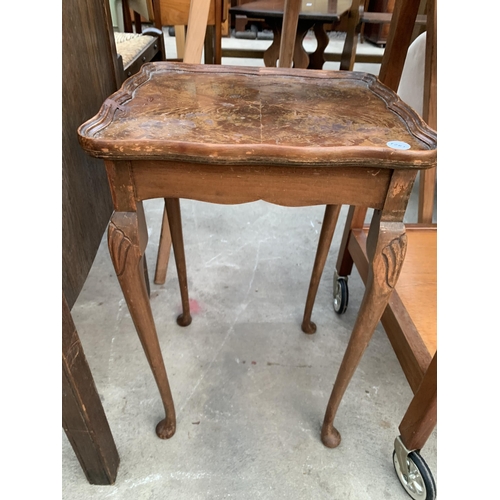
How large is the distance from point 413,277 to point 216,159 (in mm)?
648

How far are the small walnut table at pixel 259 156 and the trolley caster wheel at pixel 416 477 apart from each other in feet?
0.75

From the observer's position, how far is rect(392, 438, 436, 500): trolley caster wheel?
745mm

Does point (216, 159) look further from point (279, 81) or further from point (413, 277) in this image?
point (413, 277)

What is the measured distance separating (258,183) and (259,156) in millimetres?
52

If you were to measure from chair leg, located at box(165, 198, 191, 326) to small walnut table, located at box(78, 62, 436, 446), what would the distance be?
0.85 feet

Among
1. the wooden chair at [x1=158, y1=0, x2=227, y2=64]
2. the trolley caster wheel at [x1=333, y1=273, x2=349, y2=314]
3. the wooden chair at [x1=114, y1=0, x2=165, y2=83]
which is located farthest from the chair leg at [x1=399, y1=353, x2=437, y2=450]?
the wooden chair at [x1=158, y1=0, x2=227, y2=64]

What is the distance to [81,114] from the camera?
841 millimetres

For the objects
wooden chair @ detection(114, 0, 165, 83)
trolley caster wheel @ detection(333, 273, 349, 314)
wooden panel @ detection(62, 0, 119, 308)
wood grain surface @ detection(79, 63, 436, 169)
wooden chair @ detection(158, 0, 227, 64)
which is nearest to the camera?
wood grain surface @ detection(79, 63, 436, 169)

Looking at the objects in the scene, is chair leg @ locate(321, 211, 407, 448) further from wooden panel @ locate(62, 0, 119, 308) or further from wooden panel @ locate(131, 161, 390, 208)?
wooden panel @ locate(62, 0, 119, 308)

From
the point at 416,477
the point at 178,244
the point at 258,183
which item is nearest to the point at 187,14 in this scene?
the point at 178,244

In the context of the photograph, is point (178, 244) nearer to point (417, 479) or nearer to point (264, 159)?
point (264, 159)

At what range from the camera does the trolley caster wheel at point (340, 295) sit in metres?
1.16

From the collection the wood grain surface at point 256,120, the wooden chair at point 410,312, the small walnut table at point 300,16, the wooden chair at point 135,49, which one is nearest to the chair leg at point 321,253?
the wooden chair at point 410,312

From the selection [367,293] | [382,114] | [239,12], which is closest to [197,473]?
[367,293]
